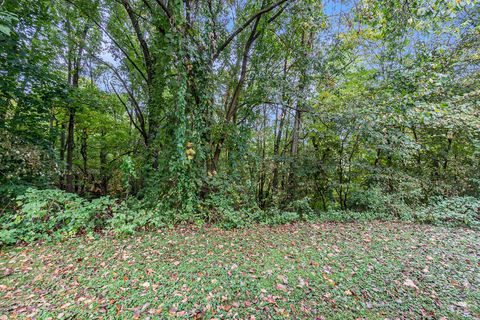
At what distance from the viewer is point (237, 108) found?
19.4ft

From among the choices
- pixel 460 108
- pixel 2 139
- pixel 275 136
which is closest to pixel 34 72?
pixel 2 139

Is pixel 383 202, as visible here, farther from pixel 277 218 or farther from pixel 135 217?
pixel 135 217

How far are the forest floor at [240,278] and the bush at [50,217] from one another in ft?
0.91

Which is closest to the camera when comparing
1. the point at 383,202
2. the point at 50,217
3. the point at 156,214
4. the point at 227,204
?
the point at 50,217

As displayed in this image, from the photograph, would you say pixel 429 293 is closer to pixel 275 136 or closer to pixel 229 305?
pixel 229 305

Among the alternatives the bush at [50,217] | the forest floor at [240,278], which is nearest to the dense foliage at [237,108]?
the bush at [50,217]

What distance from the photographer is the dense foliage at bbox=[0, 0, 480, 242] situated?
346 cm

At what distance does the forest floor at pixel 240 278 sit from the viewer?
1.84 m

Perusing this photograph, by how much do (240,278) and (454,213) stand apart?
5065 millimetres

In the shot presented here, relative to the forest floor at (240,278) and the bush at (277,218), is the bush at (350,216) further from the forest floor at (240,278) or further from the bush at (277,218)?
the forest floor at (240,278)

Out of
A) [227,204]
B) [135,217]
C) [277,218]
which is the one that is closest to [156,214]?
[135,217]

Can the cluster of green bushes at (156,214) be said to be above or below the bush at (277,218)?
above

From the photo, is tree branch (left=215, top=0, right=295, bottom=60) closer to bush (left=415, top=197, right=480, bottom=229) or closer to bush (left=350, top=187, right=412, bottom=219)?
bush (left=350, top=187, right=412, bottom=219)

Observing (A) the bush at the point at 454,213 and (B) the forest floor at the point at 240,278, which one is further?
(A) the bush at the point at 454,213
